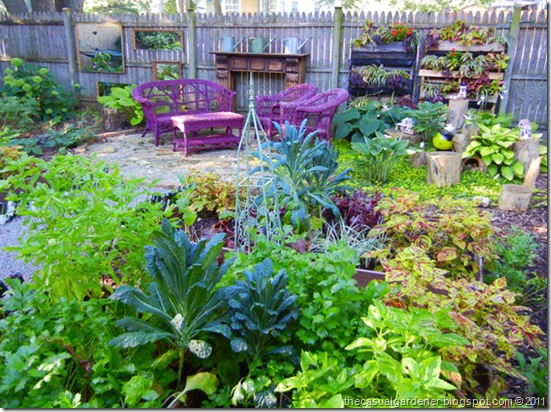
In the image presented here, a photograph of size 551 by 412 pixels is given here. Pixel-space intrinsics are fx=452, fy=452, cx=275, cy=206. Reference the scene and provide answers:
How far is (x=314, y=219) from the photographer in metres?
3.09

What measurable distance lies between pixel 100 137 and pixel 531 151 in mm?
6207

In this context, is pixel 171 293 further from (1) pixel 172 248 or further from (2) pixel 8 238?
(2) pixel 8 238

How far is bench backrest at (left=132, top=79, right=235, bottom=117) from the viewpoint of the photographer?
732 centimetres

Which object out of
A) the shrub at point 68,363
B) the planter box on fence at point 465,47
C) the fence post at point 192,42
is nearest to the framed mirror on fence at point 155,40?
the fence post at point 192,42

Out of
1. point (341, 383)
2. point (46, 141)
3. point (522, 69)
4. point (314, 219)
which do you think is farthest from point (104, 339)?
point (522, 69)

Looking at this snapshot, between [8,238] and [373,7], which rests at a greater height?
[373,7]

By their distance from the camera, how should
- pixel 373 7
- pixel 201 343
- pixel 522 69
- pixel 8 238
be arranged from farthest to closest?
1. pixel 373 7
2. pixel 522 69
3. pixel 8 238
4. pixel 201 343

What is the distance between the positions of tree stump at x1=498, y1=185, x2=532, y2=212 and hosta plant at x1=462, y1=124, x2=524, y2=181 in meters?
0.82

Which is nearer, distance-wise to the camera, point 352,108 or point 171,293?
point 171,293

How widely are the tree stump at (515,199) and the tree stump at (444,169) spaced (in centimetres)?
73

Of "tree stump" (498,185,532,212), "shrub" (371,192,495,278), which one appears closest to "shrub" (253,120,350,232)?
"shrub" (371,192,495,278)

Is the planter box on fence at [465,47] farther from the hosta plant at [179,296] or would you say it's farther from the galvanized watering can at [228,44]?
the hosta plant at [179,296]

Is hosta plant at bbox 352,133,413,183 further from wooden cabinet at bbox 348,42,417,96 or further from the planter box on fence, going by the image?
the planter box on fence

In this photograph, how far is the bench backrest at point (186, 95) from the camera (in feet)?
24.0
